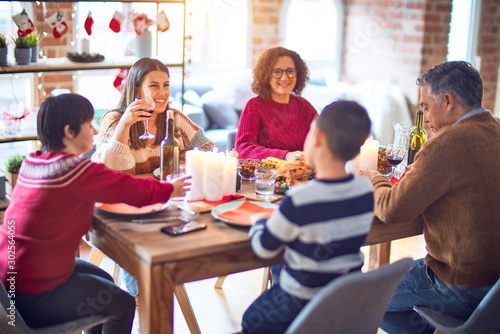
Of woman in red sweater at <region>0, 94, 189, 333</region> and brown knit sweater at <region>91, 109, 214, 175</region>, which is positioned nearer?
woman in red sweater at <region>0, 94, 189, 333</region>

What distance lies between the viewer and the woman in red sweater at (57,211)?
6.63ft

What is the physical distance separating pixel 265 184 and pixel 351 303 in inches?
29.7

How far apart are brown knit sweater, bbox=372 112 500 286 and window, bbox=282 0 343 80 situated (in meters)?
3.84

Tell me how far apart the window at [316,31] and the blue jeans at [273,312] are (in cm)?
418

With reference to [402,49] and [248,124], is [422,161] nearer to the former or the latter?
[248,124]

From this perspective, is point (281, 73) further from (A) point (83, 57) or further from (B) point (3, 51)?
(B) point (3, 51)

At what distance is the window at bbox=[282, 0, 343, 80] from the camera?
6023 millimetres

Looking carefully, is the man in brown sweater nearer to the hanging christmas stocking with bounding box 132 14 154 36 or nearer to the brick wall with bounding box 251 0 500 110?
the hanging christmas stocking with bounding box 132 14 154 36

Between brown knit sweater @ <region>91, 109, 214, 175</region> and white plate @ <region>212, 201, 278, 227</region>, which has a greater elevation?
brown knit sweater @ <region>91, 109, 214, 175</region>

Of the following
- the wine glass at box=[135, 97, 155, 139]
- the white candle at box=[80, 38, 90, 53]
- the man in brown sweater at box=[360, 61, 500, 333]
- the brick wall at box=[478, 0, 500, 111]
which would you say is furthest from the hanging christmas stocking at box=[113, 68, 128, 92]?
the brick wall at box=[478, 0, 500, 111]

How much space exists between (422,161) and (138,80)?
125 centimetres

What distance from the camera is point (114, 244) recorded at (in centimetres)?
213

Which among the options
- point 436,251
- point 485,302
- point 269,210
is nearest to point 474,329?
point 485,302

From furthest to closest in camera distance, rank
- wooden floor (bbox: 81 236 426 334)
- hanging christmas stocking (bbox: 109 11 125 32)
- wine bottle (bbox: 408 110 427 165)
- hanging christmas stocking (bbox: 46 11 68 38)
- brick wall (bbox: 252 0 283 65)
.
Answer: brick wall (bbox: 252 0 283 65), hanging christmas stocking (bbox: 109 11 125 32), hanging christmas stocking (bbox: 46 11 68 38), wooden floor (bbox: 81 236 426 334), wine bottle (bbox: 408 110 427 165)
